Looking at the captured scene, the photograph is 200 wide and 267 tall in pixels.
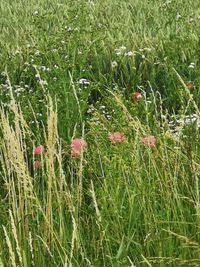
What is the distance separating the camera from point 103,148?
2.72 meters

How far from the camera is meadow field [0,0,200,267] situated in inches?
81.4

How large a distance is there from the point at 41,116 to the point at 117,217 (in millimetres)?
1508

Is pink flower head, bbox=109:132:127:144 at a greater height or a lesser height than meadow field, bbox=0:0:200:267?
greater

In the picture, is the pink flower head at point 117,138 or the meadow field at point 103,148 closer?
the meadow field at point 103,148

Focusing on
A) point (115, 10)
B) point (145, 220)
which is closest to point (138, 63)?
point (115, 10)

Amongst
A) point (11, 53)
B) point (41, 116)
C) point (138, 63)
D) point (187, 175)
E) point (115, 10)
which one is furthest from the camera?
point (115, 10)

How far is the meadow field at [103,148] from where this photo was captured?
207cm

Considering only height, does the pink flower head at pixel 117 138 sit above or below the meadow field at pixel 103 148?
above

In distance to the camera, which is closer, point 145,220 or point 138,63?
point 145,220

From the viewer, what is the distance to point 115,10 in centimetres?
699

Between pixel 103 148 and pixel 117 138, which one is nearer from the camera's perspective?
pixel 117 138

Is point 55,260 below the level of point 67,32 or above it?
below

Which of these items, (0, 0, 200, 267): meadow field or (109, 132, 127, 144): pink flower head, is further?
(109, 132, 127, 144): pink flower head

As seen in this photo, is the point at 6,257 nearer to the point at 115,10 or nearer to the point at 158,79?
the point at 158,79
